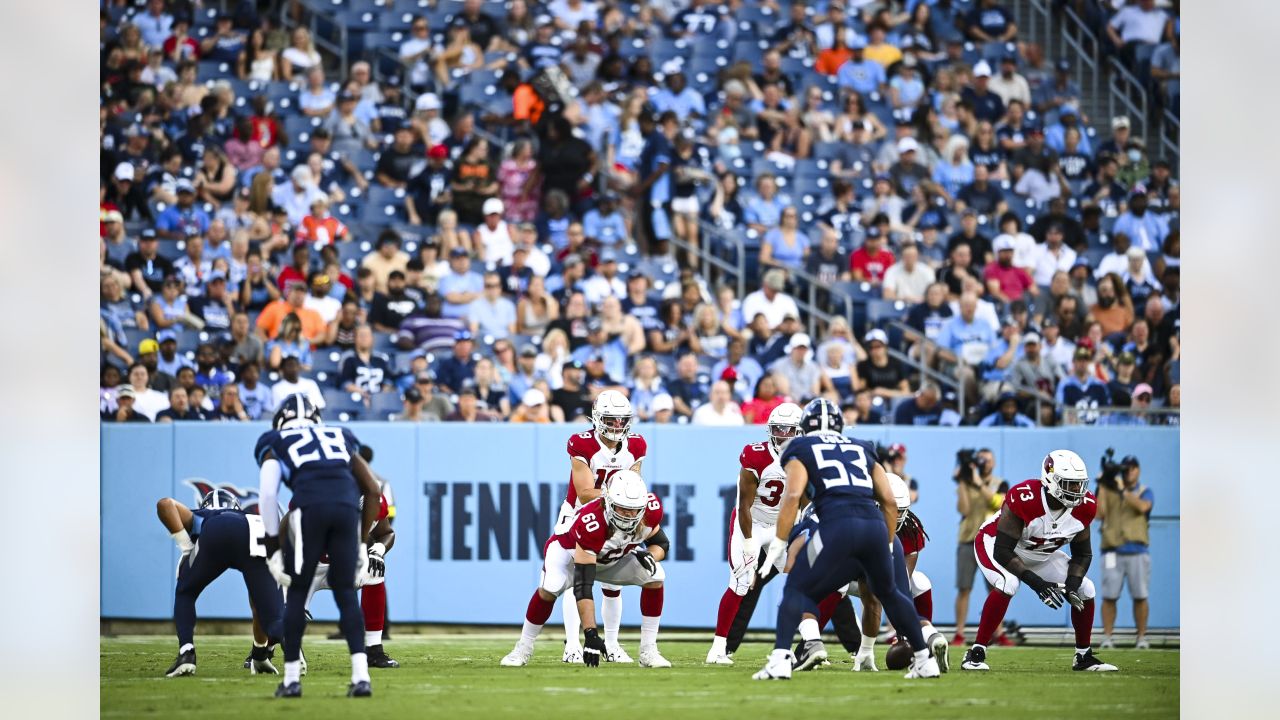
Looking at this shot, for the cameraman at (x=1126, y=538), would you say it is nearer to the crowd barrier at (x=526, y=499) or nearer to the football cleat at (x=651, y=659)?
the crowd barrier at (x=526, y=499)

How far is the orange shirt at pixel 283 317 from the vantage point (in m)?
17.0

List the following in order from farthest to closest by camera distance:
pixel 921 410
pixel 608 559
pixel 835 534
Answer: pixel 921 410 < pixel 608 559 < pixel 835 534

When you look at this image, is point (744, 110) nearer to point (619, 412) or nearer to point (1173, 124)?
point (1173, 124)

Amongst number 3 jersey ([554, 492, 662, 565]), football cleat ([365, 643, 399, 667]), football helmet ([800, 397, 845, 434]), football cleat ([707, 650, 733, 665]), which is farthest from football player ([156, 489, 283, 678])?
football helmet ([800, 397, 845, 434])

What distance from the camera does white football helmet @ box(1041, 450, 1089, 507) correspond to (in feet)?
37.1

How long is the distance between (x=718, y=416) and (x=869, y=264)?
3.40m

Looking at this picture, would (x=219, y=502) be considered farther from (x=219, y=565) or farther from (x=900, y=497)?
(x=900, y=497)

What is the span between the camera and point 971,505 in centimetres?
1573

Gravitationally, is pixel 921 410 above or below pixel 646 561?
above

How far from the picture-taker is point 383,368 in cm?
1691

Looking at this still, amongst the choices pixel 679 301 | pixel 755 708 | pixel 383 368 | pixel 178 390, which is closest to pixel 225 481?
pixel 178 390

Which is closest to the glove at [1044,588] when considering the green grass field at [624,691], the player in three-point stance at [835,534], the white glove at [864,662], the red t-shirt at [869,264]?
the green grass field at [624,691]

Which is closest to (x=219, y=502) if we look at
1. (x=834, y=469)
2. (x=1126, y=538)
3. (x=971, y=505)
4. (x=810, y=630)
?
(x=810, y=630)

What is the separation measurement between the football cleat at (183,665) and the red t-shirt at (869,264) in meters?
9.67
